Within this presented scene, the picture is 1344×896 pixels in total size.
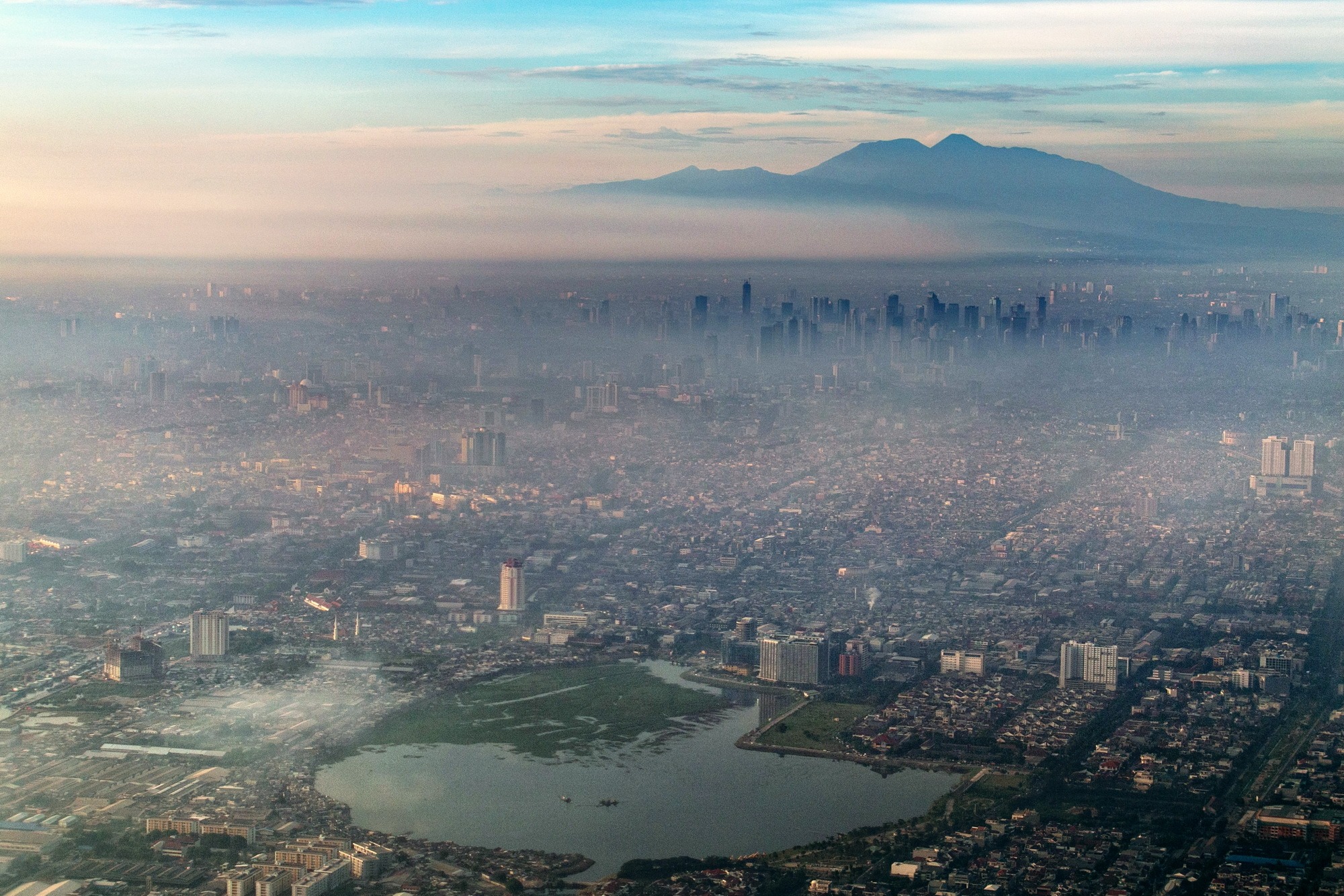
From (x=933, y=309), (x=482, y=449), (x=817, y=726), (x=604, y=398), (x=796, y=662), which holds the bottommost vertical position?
(x=817, y=726)

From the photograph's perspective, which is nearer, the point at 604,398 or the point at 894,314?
the point at 604,398

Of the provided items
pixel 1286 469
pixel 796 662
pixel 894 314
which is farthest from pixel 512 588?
pixel 894 314

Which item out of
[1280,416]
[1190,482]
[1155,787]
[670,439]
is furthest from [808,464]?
[1155,787]

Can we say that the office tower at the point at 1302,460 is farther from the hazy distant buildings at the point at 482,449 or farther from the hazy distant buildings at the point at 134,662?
the hazy distant buildings at the point at 134,662

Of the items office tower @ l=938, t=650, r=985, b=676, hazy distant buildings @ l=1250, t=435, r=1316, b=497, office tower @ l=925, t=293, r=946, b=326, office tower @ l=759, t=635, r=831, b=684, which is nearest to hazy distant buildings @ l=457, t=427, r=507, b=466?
office tower @ l=759, t=635, r=831, b=684

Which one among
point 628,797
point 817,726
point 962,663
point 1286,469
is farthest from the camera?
point 1286,469

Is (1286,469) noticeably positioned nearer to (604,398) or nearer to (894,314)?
(894,314)

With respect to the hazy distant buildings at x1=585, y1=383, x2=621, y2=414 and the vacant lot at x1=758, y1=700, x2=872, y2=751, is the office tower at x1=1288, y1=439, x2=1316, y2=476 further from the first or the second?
the vacant lot at x1=758, y1=700, x2=872, y2=751

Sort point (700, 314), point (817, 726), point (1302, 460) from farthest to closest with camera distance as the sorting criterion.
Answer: point (700, 314) → point (1302, 460) → point (817, 726)
